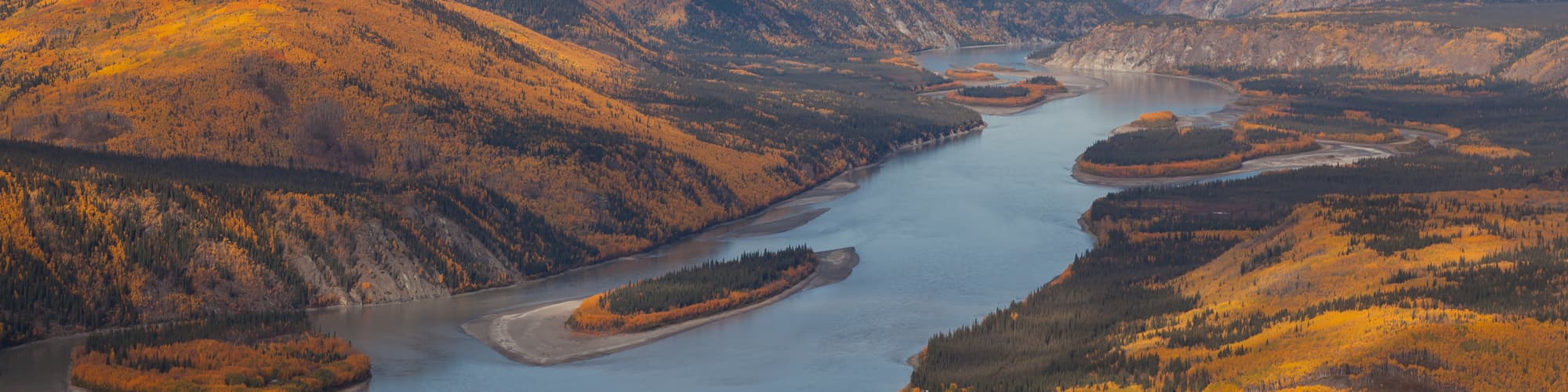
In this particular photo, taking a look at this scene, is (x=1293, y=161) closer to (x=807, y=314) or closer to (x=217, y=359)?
(x=807, y=314)

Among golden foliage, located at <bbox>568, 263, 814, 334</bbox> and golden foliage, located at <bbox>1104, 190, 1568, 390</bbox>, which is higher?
golden foliage, located at <bbox>1104, 190, 1568, 390</bbox>

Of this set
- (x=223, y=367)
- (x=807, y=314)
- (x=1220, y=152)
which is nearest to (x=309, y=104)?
(x=807, y=314)

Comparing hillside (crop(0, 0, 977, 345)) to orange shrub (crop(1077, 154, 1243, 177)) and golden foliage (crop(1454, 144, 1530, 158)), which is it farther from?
golden foliage (crop(1454, 144, 1530, 158))

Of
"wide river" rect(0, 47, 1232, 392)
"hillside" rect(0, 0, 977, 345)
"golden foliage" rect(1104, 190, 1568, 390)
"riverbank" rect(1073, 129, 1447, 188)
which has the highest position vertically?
"hillside" rect(0, 0, 977, 345)

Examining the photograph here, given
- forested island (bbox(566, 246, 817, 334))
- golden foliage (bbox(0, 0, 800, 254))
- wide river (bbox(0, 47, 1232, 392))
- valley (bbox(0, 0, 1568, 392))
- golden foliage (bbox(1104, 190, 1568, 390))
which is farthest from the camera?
golden foliage (bbox(0, 0, 800, 254))

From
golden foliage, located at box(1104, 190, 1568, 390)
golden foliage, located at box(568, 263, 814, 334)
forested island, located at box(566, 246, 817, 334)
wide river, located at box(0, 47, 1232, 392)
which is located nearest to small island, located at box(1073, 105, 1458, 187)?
wide river, located at box(0, 47, 1232, 392)

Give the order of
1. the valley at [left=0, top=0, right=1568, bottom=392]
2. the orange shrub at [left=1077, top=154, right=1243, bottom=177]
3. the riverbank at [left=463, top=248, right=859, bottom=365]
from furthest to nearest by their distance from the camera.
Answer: the orange shrub at [left=1077, top=154, right=1243, bottom=177]
the riverbank at [left=463, top=248, right=859, bottom=365]
the valley at [left=0, top=0, right=1568, bottom=392]

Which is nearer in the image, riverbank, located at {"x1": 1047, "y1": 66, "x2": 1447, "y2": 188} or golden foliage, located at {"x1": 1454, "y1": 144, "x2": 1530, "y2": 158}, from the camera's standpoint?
golden foliage, located at {"x1": 1454, "y1": 144, "x2": 1530, "y2": 158}
